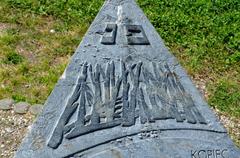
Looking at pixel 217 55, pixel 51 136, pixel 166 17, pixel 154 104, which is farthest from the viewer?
pixel 166 17

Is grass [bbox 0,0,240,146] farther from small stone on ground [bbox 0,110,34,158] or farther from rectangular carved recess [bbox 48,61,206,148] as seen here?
rectangular carved recess [bbox 48,61,206,148]

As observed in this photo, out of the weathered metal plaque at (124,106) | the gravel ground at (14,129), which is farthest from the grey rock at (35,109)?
the weathered metal plaque at (124,106)

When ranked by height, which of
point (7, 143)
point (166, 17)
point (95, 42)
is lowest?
point (7, 143)

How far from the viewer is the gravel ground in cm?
472

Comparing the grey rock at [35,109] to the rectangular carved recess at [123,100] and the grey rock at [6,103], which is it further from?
the rectangular carved recess at [123,100]

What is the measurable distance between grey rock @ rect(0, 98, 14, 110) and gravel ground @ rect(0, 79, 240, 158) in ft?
0.15

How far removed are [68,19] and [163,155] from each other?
3.18 m

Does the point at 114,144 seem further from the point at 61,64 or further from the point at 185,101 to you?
the point at 61,64

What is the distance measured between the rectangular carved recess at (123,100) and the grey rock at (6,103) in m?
1.61

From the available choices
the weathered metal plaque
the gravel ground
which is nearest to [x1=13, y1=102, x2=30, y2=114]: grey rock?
the gravel ground

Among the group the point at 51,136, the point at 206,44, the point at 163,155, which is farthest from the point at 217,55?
the point at 51,136

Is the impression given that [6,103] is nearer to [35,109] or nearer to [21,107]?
[21,107]

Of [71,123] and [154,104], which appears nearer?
[71,123]

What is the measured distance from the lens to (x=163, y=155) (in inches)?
144
